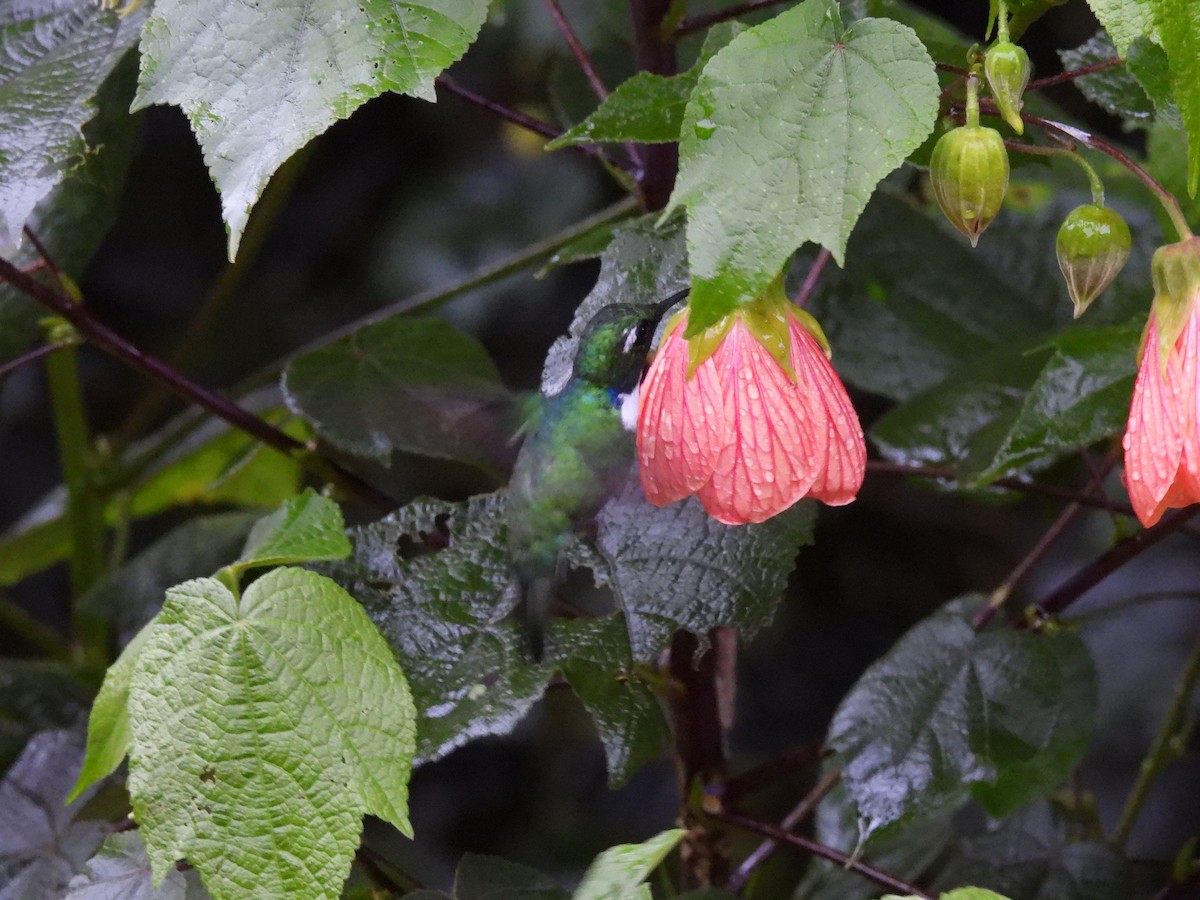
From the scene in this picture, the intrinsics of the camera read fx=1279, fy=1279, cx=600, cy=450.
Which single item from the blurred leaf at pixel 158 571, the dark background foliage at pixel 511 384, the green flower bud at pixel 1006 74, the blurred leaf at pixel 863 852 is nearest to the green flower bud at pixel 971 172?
the green flower bud at pixel 1006 74

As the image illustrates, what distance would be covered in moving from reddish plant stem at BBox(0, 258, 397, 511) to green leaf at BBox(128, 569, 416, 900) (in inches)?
7.3

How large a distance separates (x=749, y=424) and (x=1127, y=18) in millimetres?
200

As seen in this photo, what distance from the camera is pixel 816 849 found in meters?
0.66

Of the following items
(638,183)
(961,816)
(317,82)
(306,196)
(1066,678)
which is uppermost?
(317,82)

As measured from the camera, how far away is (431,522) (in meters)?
0.66

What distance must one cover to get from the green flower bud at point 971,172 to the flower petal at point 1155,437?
0.10m

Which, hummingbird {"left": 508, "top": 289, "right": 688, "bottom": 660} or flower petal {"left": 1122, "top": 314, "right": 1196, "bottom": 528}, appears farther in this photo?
hummingbird {"left": 508, "top": 289, "right": 688, "bottom": 660}

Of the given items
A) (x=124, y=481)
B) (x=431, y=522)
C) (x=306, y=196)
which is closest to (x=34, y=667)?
(x=124, y=481)

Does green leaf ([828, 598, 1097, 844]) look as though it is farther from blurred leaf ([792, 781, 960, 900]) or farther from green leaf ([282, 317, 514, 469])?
green leaf ([282, 317, 514, 469])

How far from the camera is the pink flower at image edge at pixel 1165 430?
488mm

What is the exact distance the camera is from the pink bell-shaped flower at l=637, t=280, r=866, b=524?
504 millimetres

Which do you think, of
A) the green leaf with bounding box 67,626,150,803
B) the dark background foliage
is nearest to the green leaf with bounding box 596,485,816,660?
the green leaf with bounding box 67,626,150,803

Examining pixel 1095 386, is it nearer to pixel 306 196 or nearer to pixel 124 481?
pixel 124 481

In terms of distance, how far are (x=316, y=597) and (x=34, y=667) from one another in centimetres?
45
